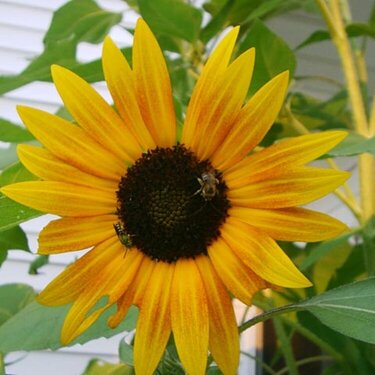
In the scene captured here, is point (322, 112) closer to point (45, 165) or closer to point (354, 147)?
point (354, 147)

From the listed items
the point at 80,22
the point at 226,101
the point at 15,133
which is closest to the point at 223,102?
the point at 226,101

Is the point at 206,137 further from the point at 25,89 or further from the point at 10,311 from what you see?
the point at 25,89

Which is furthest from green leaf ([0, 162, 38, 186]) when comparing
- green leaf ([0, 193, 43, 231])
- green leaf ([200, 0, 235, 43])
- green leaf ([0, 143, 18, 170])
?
green leaf ([200, 0, 235, 43])

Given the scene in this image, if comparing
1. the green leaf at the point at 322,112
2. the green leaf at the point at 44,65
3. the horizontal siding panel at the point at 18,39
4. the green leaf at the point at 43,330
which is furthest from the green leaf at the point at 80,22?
the horizontal siding panel at the point at 18,39

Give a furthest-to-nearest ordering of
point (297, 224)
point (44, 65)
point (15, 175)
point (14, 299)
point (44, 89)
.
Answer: point (44, 89) < point (14, 299) < point (44, 65) < point (15, 175) < point (297, 224)

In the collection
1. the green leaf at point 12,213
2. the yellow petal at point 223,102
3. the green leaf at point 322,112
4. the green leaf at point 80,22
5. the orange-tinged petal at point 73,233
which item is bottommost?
the orange-tinged petal at point 73,233

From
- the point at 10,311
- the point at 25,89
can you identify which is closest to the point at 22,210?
the point at 10,311

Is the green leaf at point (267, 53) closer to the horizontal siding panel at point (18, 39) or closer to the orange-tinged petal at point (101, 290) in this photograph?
the orange-tinged petal at point (101, 290)
